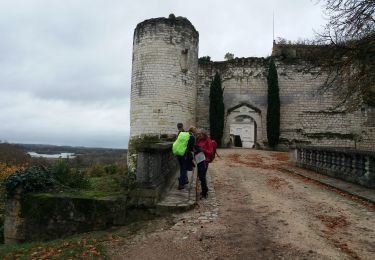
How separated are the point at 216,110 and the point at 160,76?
5.68m

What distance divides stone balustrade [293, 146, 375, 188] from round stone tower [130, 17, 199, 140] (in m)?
9.02

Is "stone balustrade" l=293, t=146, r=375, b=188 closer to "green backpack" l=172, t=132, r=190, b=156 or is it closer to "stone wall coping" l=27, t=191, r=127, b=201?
"green backpack" l=172, t=132, r=190, b=156

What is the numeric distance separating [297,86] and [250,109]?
377 cm

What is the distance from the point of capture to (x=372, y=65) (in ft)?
33.0

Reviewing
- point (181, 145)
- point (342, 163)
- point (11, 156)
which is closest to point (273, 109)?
point (342, 163)

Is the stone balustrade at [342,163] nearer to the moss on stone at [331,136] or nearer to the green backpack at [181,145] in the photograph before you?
the green backpack at [181,145]

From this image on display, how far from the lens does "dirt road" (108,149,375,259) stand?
476 centimetres

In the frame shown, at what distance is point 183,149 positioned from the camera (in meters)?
7.88

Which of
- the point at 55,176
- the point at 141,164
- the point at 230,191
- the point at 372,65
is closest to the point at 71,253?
the point at 141,164

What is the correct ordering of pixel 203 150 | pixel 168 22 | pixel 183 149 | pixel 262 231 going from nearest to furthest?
pixel 262 231
pixel 183 149
pixel 203 150
pixel 168 22

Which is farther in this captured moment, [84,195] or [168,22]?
[168,22]

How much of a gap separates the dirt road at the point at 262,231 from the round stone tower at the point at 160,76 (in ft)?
43.1

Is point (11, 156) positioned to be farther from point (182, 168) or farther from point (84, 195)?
point (84, 195)

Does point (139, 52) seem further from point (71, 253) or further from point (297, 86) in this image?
point (71, 253)
